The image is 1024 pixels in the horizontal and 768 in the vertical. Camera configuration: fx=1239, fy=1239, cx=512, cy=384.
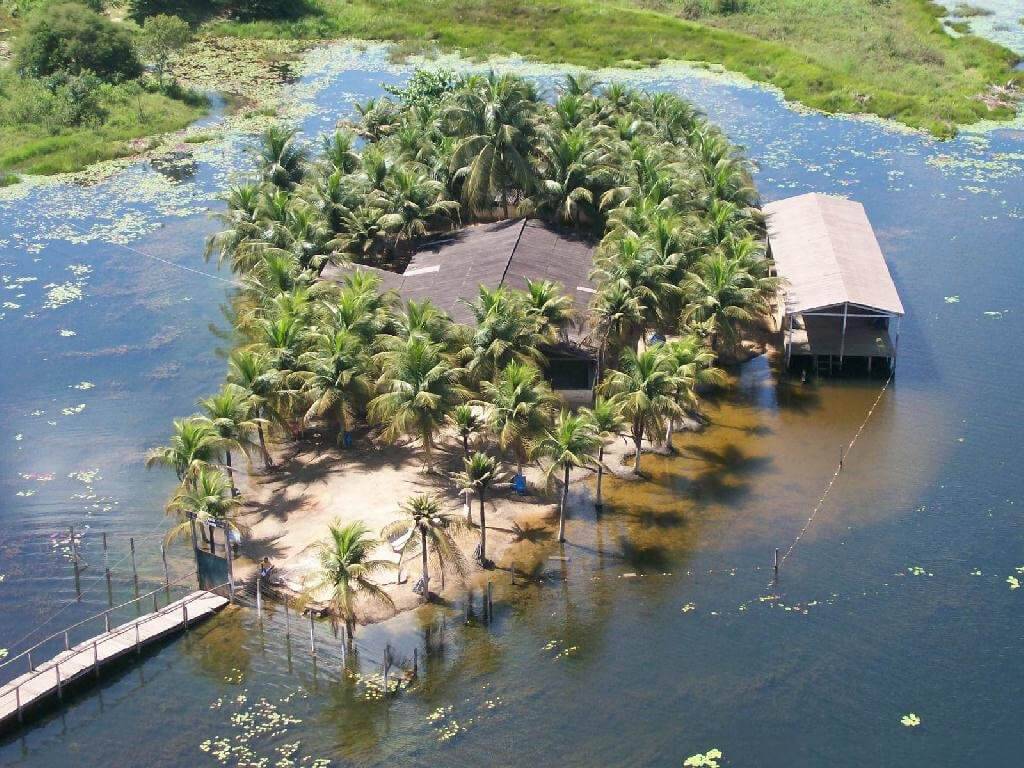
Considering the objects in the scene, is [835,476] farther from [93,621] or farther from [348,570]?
[93,621]

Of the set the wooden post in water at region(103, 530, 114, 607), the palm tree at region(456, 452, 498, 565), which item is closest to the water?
the wooden post in water at region(103, 530, 114, 607)

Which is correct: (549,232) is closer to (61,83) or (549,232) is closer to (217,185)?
(217,185)

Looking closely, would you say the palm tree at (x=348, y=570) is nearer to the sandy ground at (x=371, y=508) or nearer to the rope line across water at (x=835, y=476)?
the sandy ground at (x=371, y=508)

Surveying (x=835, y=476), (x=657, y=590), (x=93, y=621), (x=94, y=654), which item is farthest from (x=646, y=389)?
(x=94, y=654)

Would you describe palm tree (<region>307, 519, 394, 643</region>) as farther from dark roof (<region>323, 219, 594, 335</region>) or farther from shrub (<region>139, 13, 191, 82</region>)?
shrub (<region>139, 13, 191, 82</region>)

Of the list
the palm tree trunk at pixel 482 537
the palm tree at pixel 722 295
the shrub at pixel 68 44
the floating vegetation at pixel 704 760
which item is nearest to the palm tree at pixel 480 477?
the palm tree trunk at pixel 482 537

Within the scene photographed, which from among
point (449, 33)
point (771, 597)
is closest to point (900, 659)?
point (771, 597)
